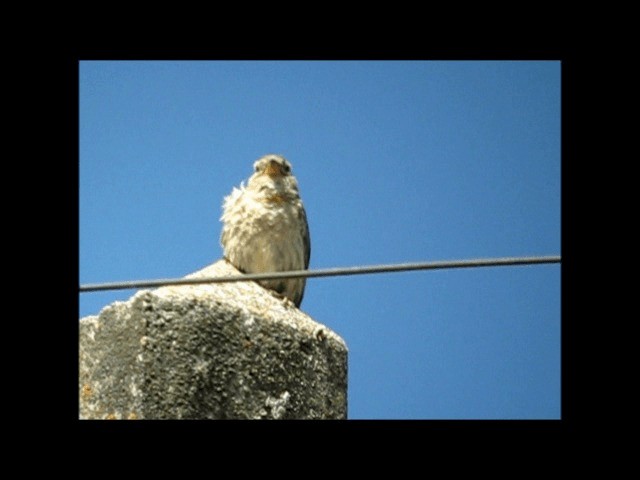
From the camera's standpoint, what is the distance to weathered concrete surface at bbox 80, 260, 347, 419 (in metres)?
6.21

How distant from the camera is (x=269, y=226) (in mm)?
9992

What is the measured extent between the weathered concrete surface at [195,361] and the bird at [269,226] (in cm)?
287

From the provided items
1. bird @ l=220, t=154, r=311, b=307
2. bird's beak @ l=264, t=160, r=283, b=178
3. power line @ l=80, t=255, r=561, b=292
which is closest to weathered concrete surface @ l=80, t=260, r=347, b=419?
power line @ l=80, t=255, r=561, b=292

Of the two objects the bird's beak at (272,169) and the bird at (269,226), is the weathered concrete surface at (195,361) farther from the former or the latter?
the bird's beak at (272,169)

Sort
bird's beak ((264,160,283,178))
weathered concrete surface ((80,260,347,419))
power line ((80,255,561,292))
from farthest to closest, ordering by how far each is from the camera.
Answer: bird's beak ((264,160,283,178)) < weathered concrete surface ((80,260,347,419)) < power line ((80,255,561,292))

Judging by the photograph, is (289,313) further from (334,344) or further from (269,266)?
(269,266)

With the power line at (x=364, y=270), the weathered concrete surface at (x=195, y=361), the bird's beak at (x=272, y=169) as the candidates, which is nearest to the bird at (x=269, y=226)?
the bird's beak at (x=272, y=169)

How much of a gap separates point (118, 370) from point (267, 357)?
939 millimetres

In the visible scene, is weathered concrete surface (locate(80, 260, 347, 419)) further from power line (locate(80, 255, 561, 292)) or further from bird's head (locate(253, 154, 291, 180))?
bird's head (locate(253, 154, 291, 180))

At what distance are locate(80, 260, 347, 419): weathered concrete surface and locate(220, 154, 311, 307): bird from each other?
287cm

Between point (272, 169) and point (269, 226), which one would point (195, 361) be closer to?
point (269, 226)

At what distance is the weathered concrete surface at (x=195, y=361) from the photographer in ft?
20.4

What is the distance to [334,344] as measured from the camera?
7.32 metres

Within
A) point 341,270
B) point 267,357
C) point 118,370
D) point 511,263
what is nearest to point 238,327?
point 267,357
